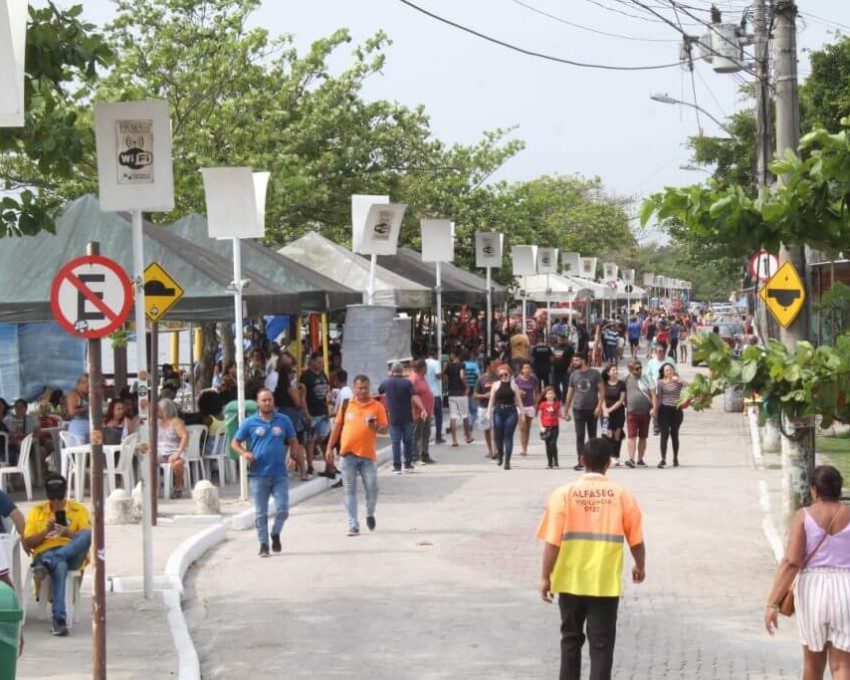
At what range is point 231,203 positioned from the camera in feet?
59.2

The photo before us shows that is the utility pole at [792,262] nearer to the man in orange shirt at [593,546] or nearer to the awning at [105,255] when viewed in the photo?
the man in orange shirt at [593,546]

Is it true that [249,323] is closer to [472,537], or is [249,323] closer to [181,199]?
[181,199]

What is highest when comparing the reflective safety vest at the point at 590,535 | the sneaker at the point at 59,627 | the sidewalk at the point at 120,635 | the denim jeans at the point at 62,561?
the reflective safety vest at the point at 590,535

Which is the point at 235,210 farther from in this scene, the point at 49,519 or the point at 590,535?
the point at 590,535

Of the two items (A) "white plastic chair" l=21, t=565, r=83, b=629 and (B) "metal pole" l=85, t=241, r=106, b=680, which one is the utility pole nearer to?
(A) "white plastic chair" l=21, t=565, r=83, b=629

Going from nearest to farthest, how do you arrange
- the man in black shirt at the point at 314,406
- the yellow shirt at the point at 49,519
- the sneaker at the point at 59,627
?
the sneaker at the point at 59,627
the yellow shirt at the point at 49,519
the man in black shirt at the point at 314,406

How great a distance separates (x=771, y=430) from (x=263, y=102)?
15114 millimetres

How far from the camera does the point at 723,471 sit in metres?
22.2

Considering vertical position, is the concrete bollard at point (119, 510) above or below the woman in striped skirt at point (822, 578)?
below

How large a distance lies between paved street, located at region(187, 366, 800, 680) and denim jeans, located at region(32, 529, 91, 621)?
103cm

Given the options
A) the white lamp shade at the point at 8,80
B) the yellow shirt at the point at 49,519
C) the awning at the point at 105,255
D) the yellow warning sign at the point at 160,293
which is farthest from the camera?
the awning at the point at 105,255

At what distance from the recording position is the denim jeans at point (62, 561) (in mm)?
10727

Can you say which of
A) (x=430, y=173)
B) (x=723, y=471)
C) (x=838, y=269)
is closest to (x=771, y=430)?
(x=723, y=471)

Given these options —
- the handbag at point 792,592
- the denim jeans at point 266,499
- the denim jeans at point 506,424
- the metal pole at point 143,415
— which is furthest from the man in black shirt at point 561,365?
the handbag at point 792,592
